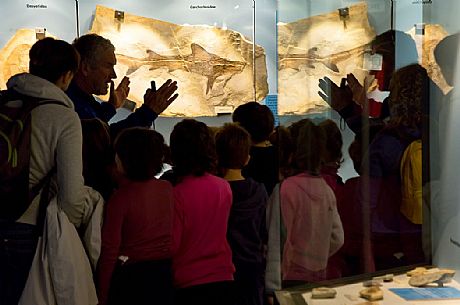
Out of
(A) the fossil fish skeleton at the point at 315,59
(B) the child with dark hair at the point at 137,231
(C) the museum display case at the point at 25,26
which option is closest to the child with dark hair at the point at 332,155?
(A) the fossil fish skeleton at the point at 315,59

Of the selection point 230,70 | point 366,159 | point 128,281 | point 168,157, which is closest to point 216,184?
point 168,157

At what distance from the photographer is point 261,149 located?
3.12 meters

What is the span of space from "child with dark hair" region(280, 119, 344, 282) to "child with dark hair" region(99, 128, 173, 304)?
50 cm

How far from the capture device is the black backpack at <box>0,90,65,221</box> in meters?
2.28

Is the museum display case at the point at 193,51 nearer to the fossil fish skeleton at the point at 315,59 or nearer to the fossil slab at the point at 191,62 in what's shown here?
the fossil slab at the point at 191,62

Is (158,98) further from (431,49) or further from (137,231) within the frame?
(431,49)

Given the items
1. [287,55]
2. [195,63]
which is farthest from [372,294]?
[195,63]

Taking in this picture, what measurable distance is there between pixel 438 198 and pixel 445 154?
16 centimetres

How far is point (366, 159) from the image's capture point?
7.26 feet

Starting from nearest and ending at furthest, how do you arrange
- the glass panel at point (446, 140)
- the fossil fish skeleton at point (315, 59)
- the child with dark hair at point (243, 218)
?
the glass panel at point (446, 140), the fossil fish skeleton at point (315, 59), the child with dark hair at point (243, 218)

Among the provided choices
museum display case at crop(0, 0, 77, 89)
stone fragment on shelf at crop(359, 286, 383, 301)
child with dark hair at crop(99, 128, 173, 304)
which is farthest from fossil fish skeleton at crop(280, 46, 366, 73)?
museum display case at crop(0, 0, 77, 89)

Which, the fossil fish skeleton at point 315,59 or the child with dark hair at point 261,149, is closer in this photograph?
the fossil fish skeleton at point 315,59

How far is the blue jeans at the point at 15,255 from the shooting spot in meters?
2.30

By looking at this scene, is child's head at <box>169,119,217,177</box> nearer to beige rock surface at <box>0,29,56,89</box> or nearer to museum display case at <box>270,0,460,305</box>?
museum display case at <box>270,0,460,305</box>
